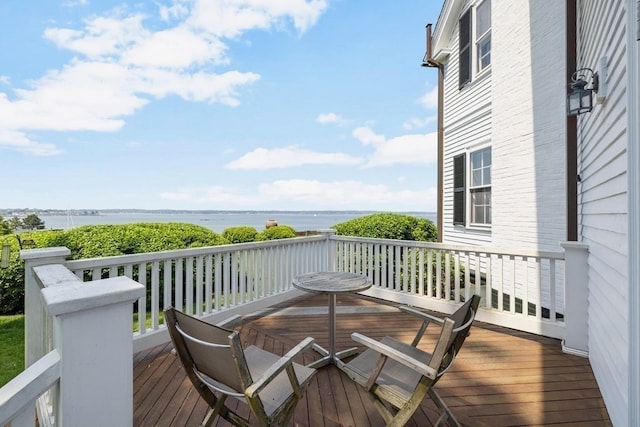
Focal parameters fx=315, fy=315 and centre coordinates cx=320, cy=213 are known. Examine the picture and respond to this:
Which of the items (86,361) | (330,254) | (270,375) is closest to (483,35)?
(330,254)

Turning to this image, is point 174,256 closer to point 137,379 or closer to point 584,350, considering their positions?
point 137,379

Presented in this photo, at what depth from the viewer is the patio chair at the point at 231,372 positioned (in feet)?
4.94

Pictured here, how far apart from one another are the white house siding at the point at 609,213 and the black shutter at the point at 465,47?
11.6 ft

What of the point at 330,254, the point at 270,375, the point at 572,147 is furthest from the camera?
the point at 330,254

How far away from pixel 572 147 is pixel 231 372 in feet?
14.7

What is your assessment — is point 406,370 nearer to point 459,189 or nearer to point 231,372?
point 231,372

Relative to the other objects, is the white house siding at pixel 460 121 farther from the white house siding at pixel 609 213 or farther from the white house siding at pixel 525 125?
the white house siding at pixel 609 213

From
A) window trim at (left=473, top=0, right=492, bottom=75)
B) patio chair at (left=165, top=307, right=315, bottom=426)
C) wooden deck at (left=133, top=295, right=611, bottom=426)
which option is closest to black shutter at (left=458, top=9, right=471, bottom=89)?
window trim at (left=473, top=0, right=492, bottom=75)

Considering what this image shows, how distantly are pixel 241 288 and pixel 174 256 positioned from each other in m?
1.20

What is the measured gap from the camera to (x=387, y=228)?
7340 mm

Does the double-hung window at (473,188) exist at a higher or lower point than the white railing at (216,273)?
higher

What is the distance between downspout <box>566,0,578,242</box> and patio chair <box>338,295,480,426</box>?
268 centimetres

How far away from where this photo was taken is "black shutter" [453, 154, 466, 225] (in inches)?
267

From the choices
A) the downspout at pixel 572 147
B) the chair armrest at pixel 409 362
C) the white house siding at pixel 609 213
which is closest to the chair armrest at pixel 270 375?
the chair armrest at pixel 409 362
